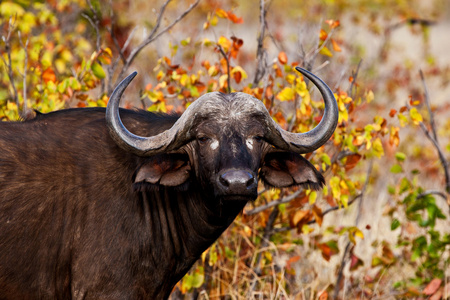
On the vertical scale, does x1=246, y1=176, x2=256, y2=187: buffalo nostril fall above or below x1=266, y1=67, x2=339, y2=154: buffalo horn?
below

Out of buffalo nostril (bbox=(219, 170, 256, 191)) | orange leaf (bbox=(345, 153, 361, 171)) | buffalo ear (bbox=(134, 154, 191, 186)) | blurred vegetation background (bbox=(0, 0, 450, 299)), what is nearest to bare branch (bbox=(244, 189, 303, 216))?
blurred vegetation background (bbox=(0, 0, 450, 299))

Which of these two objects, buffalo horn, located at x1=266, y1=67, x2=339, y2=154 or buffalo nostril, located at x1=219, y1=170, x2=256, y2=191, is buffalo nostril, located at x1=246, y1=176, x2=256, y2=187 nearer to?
buffalo nostril, located at x1=219, y1=170, x2=256, y2=191

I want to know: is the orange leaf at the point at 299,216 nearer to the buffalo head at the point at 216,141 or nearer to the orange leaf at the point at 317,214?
the orange leaf at the point at 317,214

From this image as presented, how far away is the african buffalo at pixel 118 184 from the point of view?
3750 millimetres

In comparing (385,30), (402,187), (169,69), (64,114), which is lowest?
(402,187)

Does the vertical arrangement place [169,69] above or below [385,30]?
below

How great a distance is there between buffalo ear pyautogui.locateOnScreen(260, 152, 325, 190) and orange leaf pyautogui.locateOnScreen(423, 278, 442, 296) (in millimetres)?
1963

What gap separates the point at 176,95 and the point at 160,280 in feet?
6.55

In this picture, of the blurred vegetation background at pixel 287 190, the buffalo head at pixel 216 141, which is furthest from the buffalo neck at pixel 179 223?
the blurred vegetation background at pixel 287 190

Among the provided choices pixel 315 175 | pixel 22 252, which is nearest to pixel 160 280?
pixel 22 252

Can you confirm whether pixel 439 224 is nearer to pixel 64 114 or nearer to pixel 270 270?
pixel 270 270

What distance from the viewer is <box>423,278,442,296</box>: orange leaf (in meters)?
5.44

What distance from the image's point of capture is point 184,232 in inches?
167

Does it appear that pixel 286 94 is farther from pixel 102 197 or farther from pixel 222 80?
pixel 102 197
